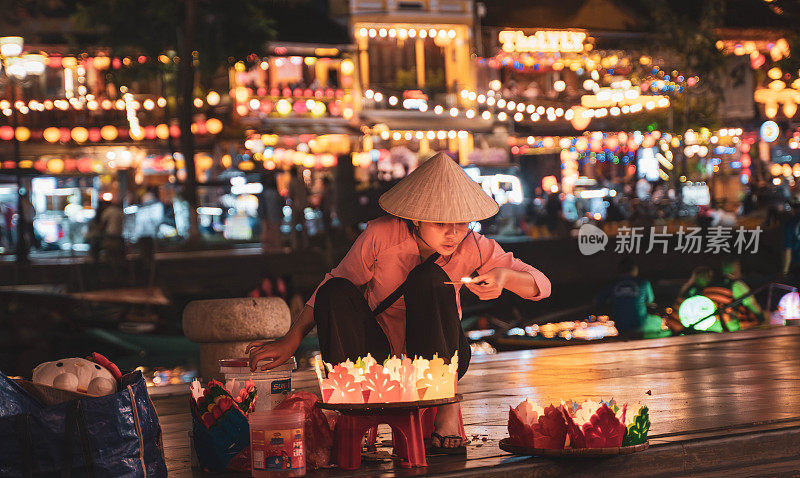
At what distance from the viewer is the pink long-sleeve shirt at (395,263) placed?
4.92 meters

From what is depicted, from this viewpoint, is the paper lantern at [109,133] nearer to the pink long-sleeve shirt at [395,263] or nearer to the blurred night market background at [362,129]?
the blurred night market background at [362,129]

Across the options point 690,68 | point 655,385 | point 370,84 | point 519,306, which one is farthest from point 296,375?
point 370,84

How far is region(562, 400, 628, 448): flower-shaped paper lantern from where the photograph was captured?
4.66 meters

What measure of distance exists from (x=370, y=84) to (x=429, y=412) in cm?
2819

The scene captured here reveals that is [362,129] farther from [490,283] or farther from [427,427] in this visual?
[490,283]

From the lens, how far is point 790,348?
901cm

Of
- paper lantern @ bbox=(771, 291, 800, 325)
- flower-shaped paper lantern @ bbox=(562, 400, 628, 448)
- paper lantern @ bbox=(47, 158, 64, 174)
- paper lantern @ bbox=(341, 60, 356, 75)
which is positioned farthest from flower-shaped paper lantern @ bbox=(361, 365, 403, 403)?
paper lantern @ bbox=(341, 60, 356, 75)

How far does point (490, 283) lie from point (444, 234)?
355mm

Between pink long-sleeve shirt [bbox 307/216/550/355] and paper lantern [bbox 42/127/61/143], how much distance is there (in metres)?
26.6

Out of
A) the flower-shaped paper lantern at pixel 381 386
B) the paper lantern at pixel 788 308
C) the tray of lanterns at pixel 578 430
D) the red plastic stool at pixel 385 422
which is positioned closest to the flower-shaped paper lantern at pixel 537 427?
the tray of lanterns at pixel 578 430

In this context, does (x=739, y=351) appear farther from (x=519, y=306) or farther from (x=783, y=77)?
(x=783, y=77)

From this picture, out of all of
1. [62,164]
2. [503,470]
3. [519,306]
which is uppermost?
[62,164]

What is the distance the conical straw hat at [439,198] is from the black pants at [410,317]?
23 centimetres
